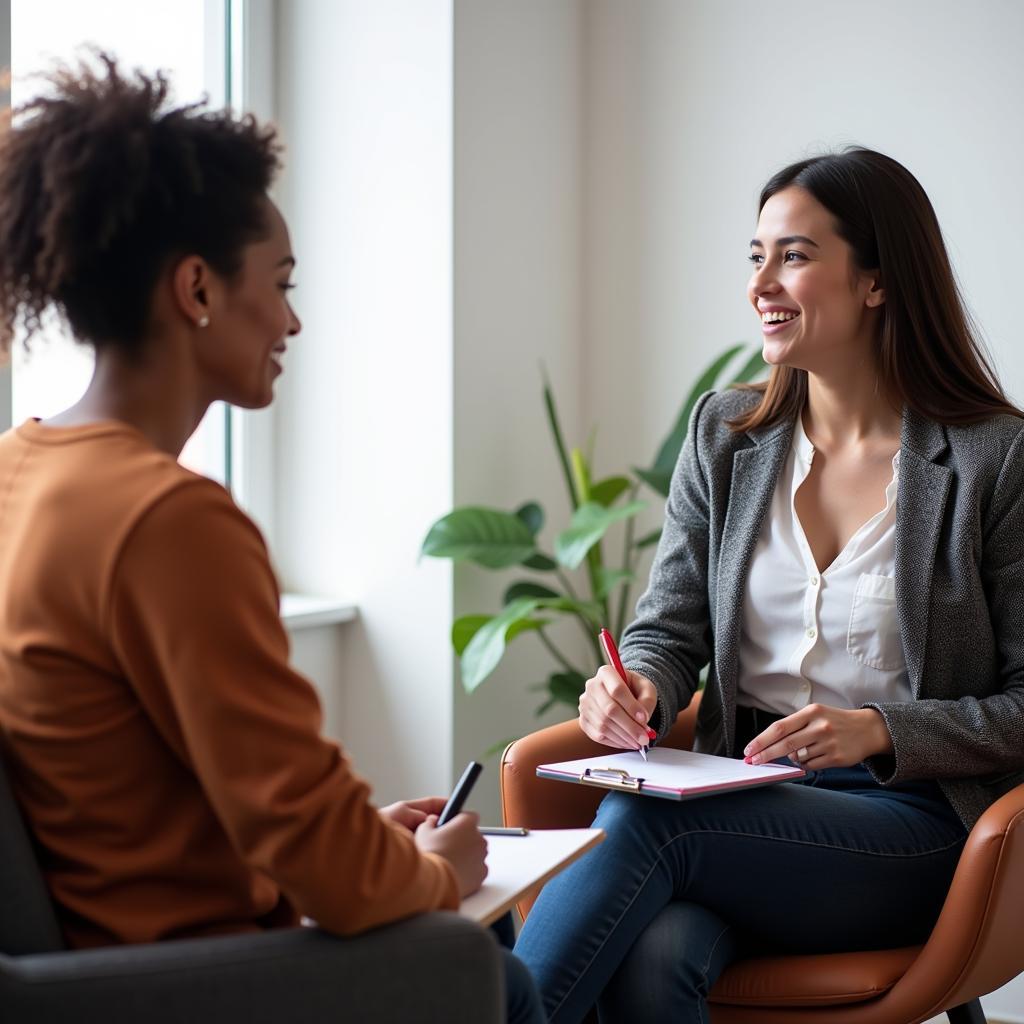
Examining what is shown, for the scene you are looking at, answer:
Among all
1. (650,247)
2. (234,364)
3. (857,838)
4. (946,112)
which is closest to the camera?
(234,364)

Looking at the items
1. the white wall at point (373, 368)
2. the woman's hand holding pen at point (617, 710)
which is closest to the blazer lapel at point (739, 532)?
the woman's hand holding pen at point (617, 710)

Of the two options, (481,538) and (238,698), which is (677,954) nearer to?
(238,698)

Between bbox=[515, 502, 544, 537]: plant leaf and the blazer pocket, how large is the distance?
3.10 ft

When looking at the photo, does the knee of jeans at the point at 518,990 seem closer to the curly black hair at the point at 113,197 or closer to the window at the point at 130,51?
the curly black hair at the point at 113,197

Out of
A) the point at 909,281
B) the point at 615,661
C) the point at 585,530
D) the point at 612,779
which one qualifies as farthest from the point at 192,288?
the point at 585,530

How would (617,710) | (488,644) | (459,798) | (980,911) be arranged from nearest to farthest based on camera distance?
(459,798) < (980,911) < (617,710) < (488,644)

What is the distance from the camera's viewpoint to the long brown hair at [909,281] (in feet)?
5.90

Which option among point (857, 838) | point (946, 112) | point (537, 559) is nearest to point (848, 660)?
point (857, 838)

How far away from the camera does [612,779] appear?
1534mm

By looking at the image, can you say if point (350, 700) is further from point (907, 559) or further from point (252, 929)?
point (252, 929)

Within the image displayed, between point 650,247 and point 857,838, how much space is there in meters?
1.63

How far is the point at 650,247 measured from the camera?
2855 mm

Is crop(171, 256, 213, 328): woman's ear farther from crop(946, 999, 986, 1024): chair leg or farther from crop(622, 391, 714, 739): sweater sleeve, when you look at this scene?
crop(946, 999, 986, 1024): chair leg

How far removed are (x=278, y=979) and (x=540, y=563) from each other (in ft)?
5.42
